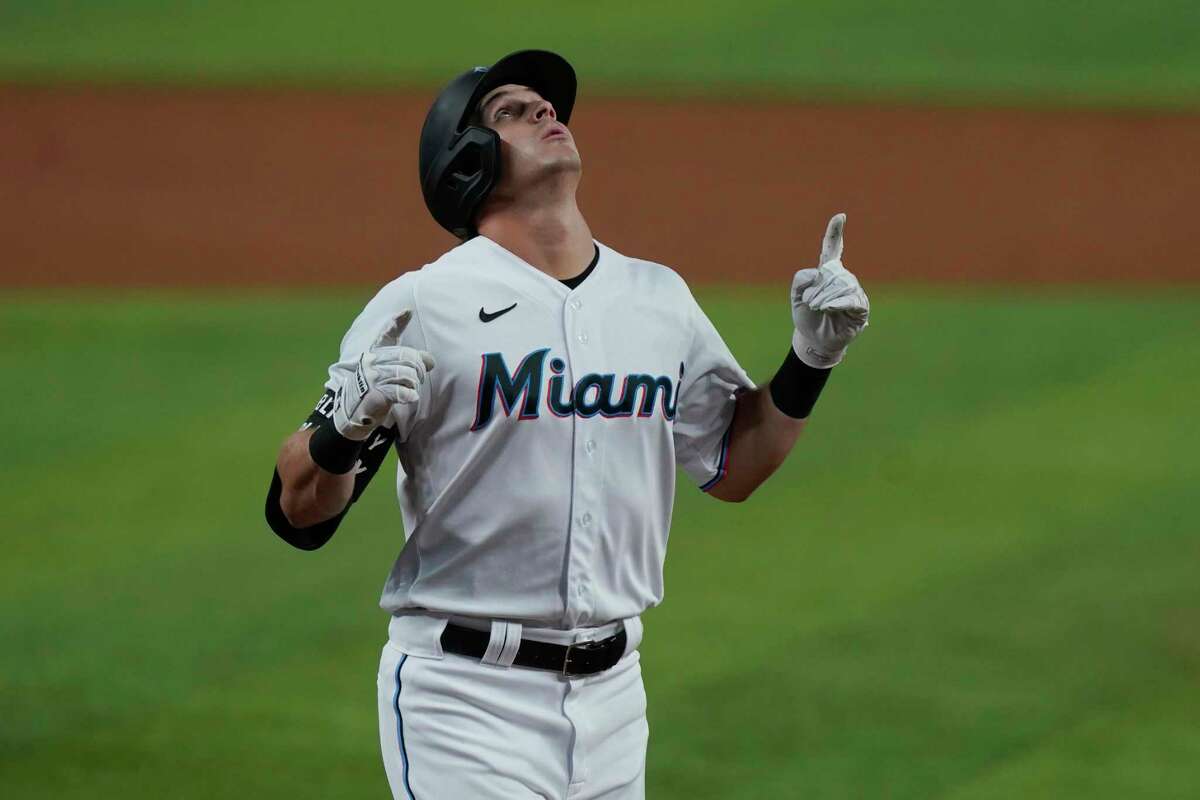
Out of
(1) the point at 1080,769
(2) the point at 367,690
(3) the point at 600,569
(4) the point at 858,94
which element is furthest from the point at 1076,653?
(4) the point at 858,94

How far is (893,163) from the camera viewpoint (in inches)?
402

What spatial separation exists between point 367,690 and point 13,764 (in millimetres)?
1169

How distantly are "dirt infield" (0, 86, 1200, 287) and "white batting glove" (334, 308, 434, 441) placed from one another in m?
6.46

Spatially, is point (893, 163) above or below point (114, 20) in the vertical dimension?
below

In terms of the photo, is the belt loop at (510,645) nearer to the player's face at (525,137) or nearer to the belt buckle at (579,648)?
the belt buckle at (579,648)

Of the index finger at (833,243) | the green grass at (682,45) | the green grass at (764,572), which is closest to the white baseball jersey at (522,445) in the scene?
the index finger at (833,243)

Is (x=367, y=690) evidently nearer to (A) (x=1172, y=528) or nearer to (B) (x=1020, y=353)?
(A) (x=1172, y=528)

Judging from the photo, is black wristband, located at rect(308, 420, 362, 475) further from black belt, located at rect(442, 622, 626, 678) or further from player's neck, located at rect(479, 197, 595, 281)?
player's neck, located at rect(479, 197, 595, 281)

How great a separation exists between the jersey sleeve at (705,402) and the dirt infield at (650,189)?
5847 mm

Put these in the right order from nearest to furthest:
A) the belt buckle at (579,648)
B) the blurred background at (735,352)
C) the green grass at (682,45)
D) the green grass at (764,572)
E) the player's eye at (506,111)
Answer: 1. the belt buckle at (579,648)
2. the player's eye at (506,111)
3. the green grass at (764,572)
4. the blurred background at (735,352)
5. the green grass at (682,45)

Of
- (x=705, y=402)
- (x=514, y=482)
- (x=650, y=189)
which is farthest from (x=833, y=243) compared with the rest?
(x=650, y=189)

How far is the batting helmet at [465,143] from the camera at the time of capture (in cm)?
328

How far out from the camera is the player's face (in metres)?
3.27

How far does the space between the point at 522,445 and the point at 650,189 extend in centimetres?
707
